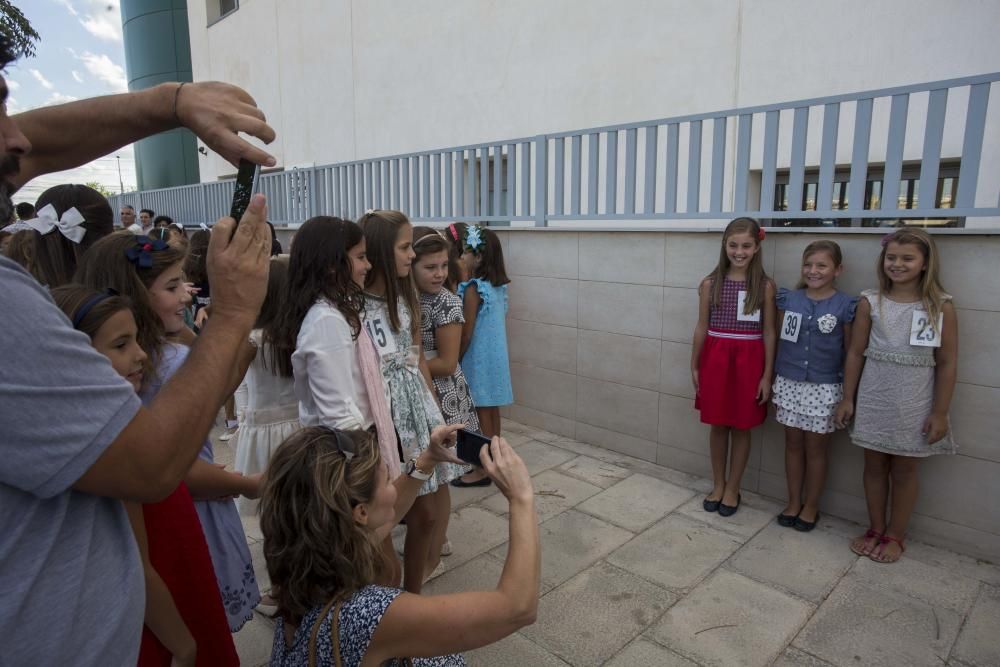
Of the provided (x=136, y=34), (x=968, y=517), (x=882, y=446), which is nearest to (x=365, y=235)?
(x=882, y=446)

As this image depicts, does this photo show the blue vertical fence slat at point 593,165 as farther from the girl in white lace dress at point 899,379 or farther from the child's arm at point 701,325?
the girl in white lace dress at point 899,379

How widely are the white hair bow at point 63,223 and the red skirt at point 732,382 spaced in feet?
10.6

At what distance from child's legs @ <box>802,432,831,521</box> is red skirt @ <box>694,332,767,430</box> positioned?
Result: 0.30 m

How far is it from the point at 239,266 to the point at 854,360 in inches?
123

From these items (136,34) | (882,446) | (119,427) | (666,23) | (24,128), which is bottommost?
(882,446)

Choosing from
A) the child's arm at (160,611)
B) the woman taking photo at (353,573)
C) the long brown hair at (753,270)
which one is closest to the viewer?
the woman taking photo at (353,573)

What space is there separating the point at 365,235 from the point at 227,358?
1608mm

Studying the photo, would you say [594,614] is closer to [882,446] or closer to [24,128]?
[882,446]

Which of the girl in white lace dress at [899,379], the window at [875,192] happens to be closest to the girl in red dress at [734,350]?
the girl in white lace dress at [899,379]

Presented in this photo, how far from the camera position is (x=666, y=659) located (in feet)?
7.62

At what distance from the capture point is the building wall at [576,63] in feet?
14.7

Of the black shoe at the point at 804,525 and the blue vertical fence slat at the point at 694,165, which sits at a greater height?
the blue vertical fence slat at the point at 694,165

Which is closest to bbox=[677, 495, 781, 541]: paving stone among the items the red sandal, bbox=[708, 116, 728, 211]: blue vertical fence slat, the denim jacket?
the red sandal

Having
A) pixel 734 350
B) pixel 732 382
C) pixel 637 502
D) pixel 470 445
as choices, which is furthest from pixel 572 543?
pixel 470 445
